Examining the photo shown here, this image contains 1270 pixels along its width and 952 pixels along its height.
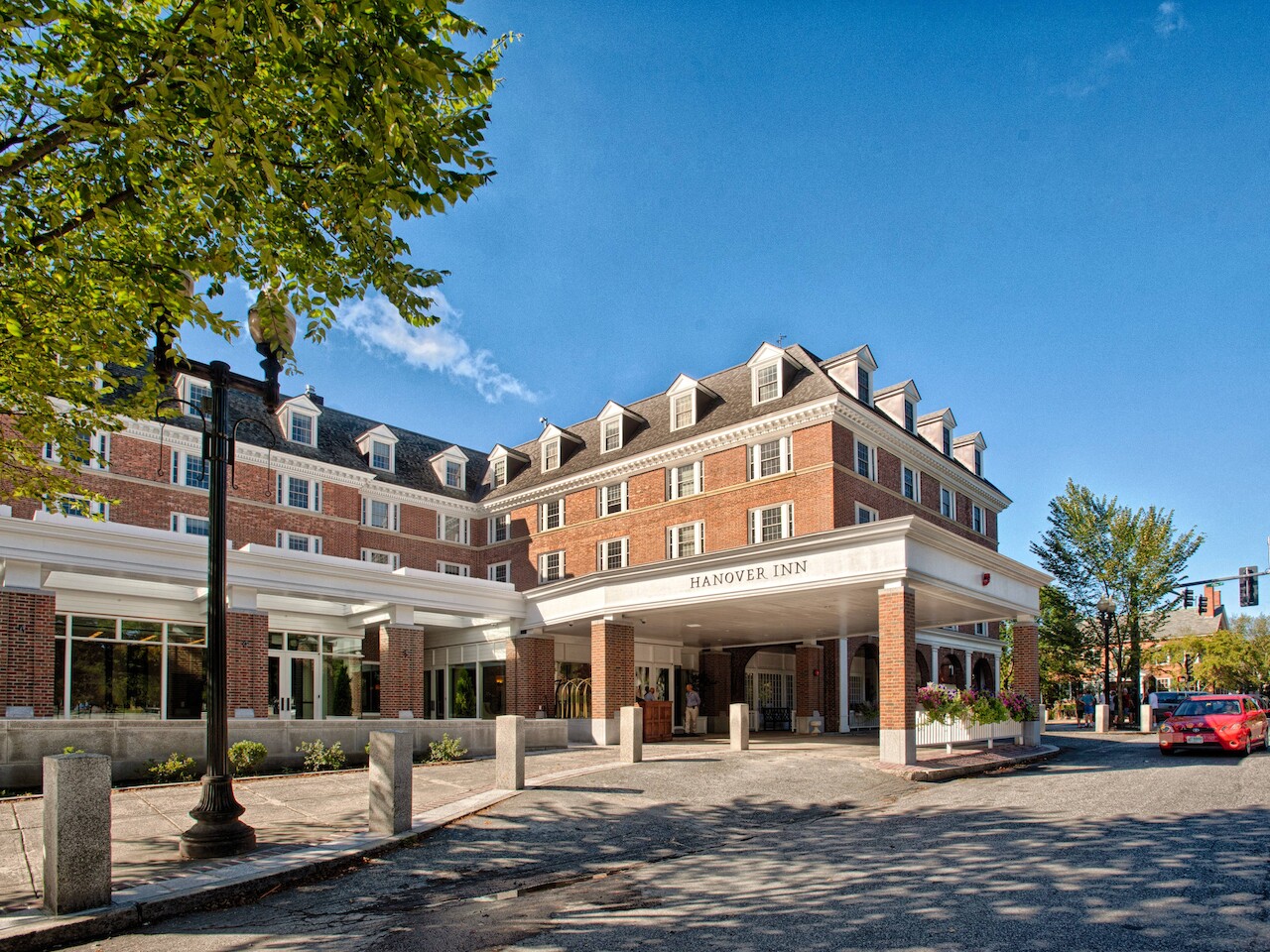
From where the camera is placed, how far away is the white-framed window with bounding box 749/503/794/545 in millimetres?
29203

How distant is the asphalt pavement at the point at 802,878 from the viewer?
22.0 feet

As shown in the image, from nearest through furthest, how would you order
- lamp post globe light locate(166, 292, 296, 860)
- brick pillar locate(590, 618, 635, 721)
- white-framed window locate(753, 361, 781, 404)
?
lamp post globe light locate(166, 292, 296, 860), brick pillar locate(590, 618, 635, 721), white-framed window locate(753, 361, 781, 404)

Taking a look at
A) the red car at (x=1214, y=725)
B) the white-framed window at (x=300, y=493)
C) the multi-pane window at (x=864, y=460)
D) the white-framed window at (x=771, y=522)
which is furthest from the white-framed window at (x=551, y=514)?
the red car at (x=1214, y=725)

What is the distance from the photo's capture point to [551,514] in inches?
1495

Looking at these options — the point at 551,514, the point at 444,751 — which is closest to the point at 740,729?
the point at 444,751

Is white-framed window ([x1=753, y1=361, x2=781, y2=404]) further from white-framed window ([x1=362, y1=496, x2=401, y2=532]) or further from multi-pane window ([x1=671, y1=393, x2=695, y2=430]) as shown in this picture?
white-framed window ([x1=362, y1=496, x2=401, y2=532])

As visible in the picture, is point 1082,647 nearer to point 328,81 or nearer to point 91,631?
point 91,631

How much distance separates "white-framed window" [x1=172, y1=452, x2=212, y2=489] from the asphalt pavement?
73.5 ft

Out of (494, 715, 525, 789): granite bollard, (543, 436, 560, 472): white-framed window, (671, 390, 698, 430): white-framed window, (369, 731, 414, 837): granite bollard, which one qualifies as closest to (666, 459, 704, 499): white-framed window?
(671, 390, 698, 430): white-framed window

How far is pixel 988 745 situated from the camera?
22.1 meters

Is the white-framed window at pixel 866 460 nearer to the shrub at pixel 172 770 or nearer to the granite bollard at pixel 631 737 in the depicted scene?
the granite bollard at pixel 631 737

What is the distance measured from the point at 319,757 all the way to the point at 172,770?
2976 millimetres

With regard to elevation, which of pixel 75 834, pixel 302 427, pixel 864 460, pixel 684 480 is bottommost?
pixel 75 834

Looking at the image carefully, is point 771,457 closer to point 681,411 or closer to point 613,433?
point 681,411
